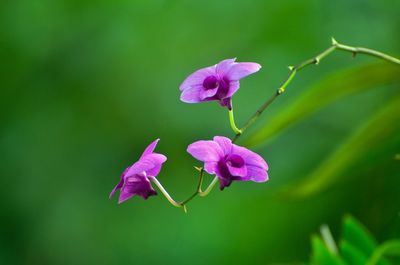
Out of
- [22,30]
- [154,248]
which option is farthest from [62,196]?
[22,30]

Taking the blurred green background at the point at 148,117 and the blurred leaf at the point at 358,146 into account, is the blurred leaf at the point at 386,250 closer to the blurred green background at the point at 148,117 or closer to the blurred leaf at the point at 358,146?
the blurred leaf at the point at 358,146

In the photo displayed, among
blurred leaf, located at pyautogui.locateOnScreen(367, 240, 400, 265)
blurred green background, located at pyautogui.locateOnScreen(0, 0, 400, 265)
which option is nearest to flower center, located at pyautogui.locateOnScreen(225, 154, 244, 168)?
blurred leaf, located at pyautogui.locateOnScreen(367, 240, 400, 265)

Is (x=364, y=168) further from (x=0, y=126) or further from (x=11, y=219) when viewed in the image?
(x=0, y=126)

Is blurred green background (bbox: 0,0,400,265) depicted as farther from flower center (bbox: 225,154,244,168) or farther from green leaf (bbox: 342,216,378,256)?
flower center (bbox: 225,154,244,168)

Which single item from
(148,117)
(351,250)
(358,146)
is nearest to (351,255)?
(351,250)

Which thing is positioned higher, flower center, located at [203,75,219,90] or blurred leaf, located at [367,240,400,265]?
flower center, located at [203,75,219,90]

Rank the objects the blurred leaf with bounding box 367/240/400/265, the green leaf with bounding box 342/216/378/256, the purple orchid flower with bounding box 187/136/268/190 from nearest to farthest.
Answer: the purple orchid flower with bounding box 187/136/268/190 < the blurred leaf with bounding box 367/240/400/265 < the green leaf with bounding box 342/216/378/256
